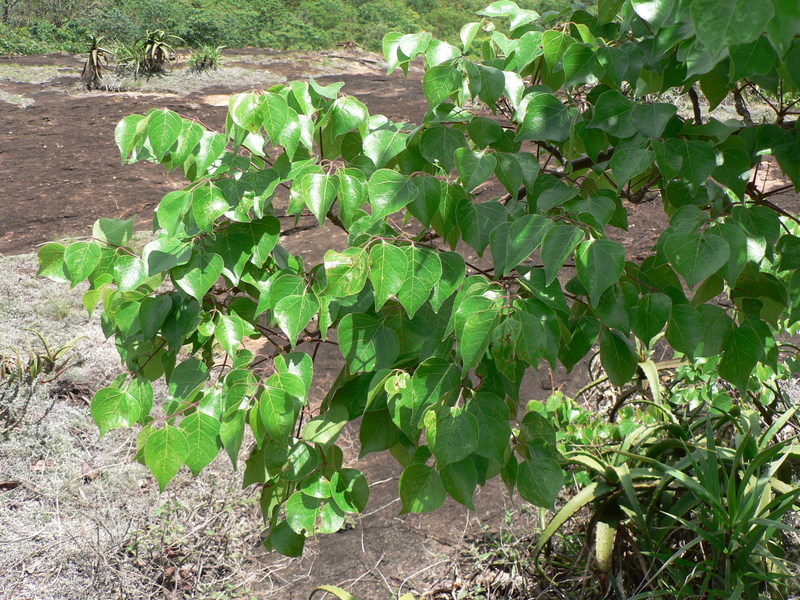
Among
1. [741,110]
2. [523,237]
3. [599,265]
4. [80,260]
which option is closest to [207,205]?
[80,260]

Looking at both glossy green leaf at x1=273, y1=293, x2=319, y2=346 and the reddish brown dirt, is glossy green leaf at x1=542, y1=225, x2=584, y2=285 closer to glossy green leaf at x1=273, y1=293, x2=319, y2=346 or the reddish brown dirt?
glossy green leaf at x1=273, y1=293, x2=319, y2=346

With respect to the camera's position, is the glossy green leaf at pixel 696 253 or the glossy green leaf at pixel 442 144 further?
the glossy green leaf at pixel 442 144

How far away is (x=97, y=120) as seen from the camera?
7.60m

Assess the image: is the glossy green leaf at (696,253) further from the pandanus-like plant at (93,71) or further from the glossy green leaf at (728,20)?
the pandanus-like plant at (93,71)

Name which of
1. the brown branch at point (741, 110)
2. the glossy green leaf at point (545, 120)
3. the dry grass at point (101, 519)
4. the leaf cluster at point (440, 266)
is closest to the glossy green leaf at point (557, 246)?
the leaf cluster at point (440, 266)

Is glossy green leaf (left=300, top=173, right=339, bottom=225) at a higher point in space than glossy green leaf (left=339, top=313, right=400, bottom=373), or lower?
higher

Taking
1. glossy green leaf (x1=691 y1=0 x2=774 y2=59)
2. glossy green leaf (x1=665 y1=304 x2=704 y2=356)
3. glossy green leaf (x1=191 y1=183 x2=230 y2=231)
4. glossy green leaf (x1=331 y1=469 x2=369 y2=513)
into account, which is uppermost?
glossy green leaf (x1=691 y1=0 x2=774 y2=59)

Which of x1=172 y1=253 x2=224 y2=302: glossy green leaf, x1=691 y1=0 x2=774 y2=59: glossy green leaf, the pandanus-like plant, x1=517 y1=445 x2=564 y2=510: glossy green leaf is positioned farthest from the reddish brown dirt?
x1=691 y1=0 x2=774 y2=59: glossy green leaf

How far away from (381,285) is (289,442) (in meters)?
0.36

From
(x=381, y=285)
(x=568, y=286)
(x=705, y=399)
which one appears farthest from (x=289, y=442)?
(x=705, y=399)

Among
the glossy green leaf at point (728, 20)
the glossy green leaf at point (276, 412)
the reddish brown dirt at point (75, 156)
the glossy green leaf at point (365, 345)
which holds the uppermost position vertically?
the glossy green leaf at point (728, 20)

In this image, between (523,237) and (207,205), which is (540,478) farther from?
(207,205)

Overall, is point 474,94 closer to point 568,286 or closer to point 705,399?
point 568,286

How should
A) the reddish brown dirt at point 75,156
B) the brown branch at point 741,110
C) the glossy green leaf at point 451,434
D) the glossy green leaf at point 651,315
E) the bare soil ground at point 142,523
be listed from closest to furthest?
the glossy green leaf at point 451,434
the glossy green leaf at point 651,315
the brown branch at point 741,110
the bare soil ground at point 142,523
the reddish brown dirt at point 75,156
